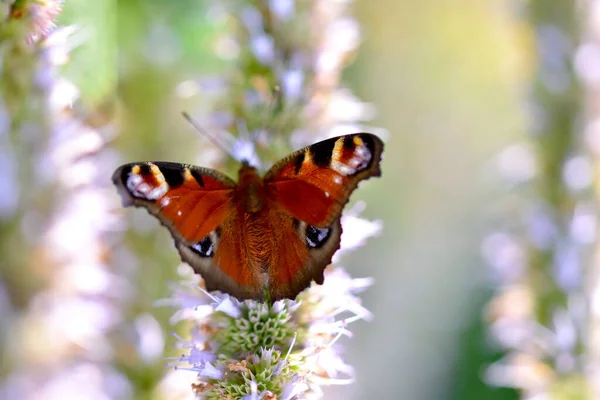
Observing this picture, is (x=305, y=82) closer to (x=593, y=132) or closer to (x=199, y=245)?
(x=199, y=245)

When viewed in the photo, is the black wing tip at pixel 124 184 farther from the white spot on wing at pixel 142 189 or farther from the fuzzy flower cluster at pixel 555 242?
the fuzzy flower cluster at pixel 555 242

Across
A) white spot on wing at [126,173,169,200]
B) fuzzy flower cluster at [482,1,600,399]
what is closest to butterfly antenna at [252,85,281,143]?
white spot on wing at [126,173,169,200]

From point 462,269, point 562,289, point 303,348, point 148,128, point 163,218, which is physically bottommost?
point 303,348

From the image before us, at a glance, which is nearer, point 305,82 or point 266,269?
point 266,269

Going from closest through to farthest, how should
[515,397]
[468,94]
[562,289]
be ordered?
1. [562,289]
2. [515,397]
3. [468,94]

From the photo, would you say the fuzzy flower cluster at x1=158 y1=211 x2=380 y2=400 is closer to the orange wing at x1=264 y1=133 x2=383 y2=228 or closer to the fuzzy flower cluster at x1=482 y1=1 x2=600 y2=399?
the orange wing at x1=264 y1=133 x2=383 y2=228

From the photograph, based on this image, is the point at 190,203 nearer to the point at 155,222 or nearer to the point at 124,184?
the point at 124,184

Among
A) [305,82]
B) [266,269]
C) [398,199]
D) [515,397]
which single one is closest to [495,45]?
[398,199]
